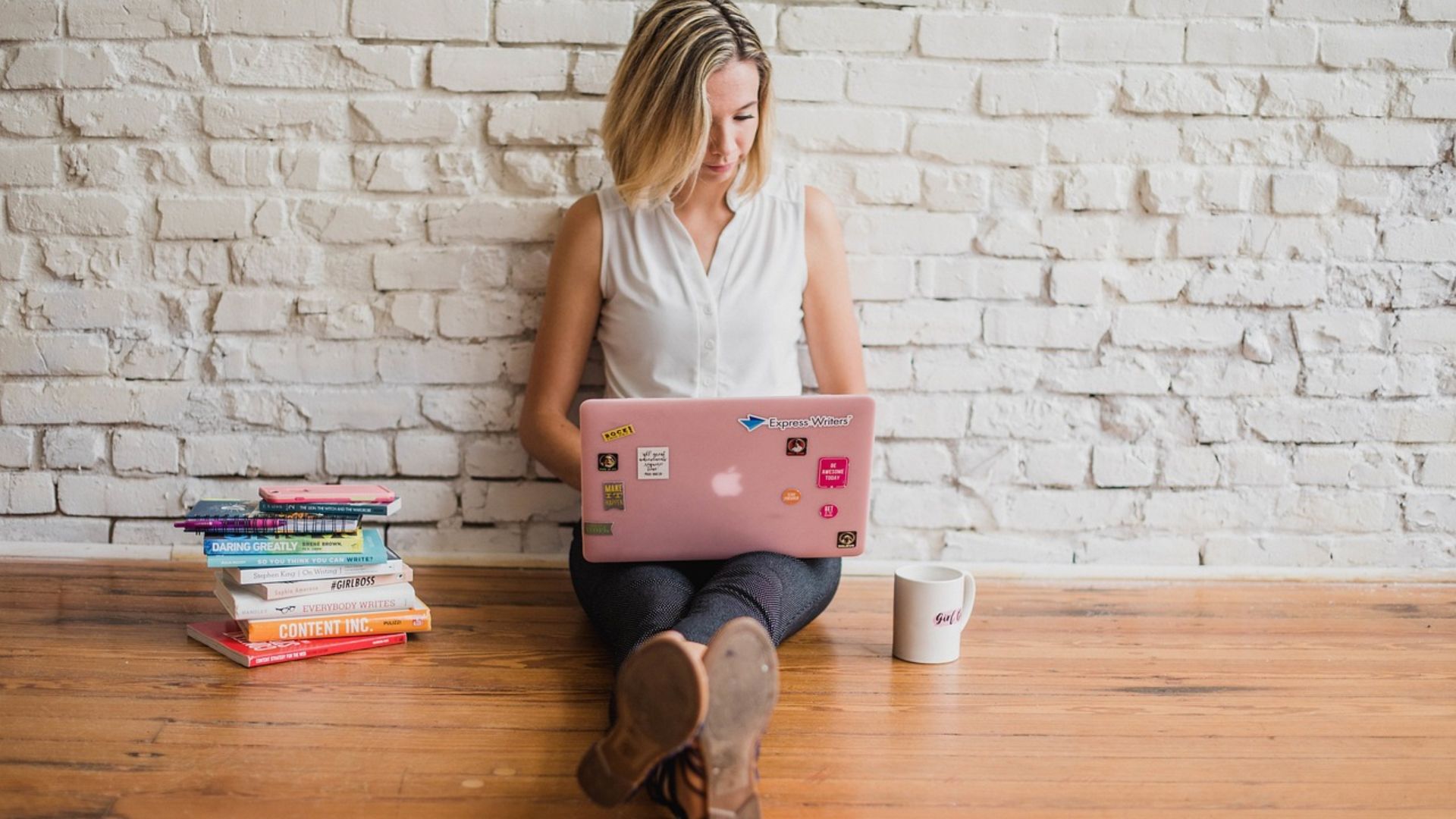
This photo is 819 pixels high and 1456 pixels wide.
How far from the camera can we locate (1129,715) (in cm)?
160

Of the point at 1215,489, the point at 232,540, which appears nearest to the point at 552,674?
the point at 232,540

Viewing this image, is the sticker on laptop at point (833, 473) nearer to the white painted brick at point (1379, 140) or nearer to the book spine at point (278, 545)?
the book spine at point (278, 545)

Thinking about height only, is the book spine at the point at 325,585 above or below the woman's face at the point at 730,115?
below

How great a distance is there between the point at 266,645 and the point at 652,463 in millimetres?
643

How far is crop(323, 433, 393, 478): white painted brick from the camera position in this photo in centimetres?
228

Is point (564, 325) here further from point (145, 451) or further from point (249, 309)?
point (145, 451)

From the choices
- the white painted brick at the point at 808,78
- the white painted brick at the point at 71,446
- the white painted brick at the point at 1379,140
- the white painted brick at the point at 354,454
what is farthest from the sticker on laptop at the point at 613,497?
the white painted brick at the point at 1379,140

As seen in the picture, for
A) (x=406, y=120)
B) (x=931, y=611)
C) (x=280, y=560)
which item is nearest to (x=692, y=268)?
(x=406, y=120)

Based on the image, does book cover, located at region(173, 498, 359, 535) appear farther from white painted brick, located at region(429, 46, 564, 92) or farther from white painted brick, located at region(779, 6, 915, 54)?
white painted brick, located at region(779, 6, 915, 54)

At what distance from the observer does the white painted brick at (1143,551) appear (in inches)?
92.3

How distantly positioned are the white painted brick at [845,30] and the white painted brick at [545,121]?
384 mm

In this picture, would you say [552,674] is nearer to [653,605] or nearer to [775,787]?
[653,605]

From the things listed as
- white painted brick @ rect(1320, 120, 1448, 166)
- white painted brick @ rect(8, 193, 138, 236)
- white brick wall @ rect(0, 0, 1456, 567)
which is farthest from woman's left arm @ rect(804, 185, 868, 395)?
white painted brick @ rect(8, 193, 138, 236)

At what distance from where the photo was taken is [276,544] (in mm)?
1793
